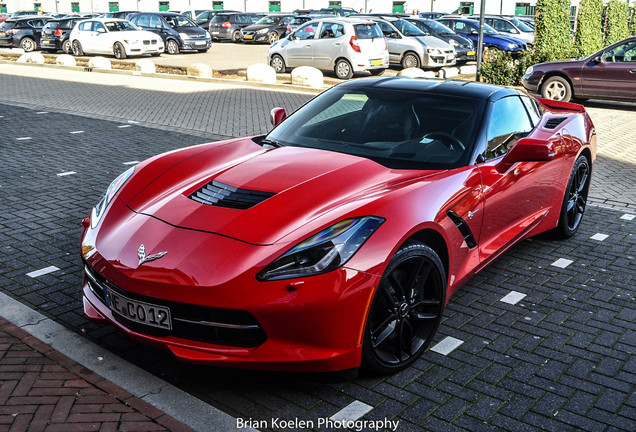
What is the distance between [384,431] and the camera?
10.8 feet

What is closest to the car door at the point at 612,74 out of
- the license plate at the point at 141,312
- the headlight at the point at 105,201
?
the headlight at the point at 105,201

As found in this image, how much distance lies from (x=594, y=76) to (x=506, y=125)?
1124 cm

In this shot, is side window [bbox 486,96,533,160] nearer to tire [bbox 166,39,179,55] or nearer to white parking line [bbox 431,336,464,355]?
white parking line [bbox 431,336,464,355]

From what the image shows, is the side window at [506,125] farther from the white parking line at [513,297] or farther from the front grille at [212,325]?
the front grille at [212,325]

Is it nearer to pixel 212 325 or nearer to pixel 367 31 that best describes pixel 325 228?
pixel 212 325

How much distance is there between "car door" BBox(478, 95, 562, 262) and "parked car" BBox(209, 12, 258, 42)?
32722mm

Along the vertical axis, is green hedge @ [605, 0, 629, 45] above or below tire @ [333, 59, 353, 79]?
above

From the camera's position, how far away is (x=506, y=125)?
16.7 feet

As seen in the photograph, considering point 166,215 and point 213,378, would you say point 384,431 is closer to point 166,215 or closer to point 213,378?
point 213,378

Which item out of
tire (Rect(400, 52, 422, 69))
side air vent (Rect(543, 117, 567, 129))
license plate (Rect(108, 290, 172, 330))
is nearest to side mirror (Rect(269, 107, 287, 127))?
side air vent (Rect(543, 117, 567, 129))

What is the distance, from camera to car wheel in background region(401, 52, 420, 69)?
68.1ft

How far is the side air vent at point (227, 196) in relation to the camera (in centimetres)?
381

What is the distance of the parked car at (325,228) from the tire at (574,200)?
0.75 meters

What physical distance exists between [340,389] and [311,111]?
237 centimetres
